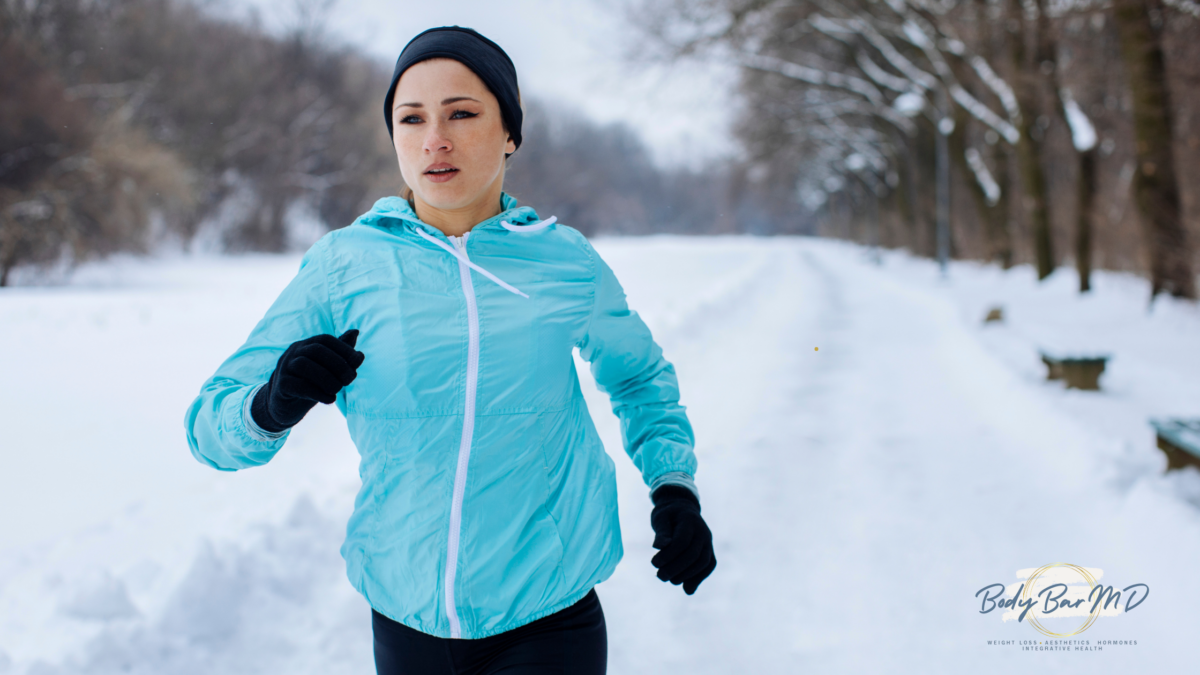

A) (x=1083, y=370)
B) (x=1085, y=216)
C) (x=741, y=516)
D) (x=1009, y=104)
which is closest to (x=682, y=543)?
(x=741, y=516)

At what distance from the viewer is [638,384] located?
1646 millimetres

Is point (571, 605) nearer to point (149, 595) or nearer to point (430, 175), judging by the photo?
point (430, 175)

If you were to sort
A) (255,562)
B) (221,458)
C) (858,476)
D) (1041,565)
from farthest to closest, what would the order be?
(858,476) → (1041,565) → (255,562) → (221,458)

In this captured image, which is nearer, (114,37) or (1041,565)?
(1041,565)

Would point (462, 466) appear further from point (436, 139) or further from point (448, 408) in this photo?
point (436, 139)

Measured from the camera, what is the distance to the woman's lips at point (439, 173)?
4.62 feet

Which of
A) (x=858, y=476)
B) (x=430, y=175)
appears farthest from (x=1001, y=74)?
(x=430, y=175)

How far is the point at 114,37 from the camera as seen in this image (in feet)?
80.4

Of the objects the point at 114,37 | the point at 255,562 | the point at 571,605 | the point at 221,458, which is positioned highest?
the point at 114,37

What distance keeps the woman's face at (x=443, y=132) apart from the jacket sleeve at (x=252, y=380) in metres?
0.23

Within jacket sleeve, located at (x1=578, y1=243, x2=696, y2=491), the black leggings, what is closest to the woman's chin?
jacket sleeve, located at (x1=578, y1=243, x2=696, y2=491)

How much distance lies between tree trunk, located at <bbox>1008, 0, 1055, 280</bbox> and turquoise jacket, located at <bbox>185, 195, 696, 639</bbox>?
15416 millimetres

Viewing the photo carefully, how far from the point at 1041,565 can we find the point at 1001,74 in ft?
65.6

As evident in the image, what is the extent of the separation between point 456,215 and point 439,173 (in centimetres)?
10
